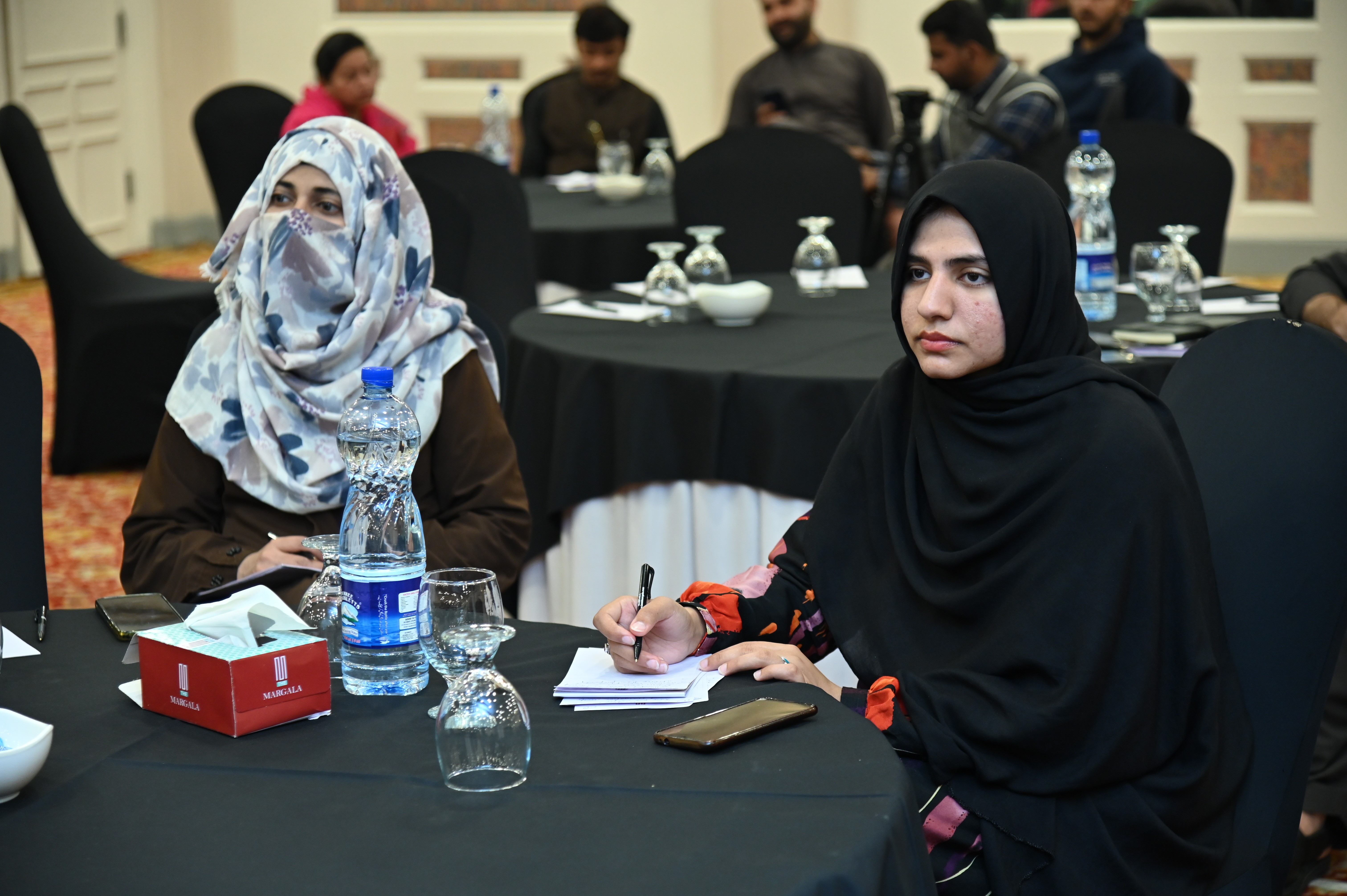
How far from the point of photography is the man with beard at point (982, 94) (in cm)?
504

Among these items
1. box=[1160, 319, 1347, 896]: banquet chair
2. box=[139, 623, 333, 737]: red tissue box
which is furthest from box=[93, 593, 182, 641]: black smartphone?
box=[1160, 319, 1347, 896]: banquet chair

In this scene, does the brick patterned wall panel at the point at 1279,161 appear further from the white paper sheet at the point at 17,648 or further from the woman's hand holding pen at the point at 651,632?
the white paper sheet at the point at 17,648

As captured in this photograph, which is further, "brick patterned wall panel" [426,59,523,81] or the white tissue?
"brick patterned wall panel" [426,59,523,81]

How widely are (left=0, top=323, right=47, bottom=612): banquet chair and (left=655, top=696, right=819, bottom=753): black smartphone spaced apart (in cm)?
120

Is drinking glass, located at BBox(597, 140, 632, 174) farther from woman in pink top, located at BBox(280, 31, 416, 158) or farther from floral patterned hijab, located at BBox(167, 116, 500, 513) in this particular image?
floral patterned hijab, located at BBox(167, 116, 500, 513)

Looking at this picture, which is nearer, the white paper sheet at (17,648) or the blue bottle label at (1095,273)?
the white paper sheet at (17,648)

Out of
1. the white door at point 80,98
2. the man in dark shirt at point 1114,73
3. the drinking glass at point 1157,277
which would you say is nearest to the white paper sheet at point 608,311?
the drinking glass at point 1157,277

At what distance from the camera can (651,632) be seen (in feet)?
5.79

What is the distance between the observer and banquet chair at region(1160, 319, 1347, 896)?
1.72 meters

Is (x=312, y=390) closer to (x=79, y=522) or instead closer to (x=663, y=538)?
(x=663, y=538)

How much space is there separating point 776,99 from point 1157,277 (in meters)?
3.41

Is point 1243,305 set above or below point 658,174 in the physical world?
below

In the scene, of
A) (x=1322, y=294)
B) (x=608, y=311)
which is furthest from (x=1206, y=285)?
(x=608, y=311)

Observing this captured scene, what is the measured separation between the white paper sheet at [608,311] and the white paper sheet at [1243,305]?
50.9 inches
